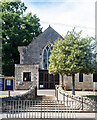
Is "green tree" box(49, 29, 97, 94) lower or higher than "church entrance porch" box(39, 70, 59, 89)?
higher

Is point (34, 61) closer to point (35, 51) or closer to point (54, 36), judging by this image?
point (35, 51)

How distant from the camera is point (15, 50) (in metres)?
39.3

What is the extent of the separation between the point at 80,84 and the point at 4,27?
19.0 m

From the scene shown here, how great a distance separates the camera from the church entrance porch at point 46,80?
3059cm

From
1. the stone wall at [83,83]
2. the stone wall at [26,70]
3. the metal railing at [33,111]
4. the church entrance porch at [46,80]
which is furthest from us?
the church entrance porch at [46,80]

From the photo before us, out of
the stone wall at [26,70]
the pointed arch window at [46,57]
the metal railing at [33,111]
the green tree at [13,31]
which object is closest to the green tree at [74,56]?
the metal railing at [33,111]

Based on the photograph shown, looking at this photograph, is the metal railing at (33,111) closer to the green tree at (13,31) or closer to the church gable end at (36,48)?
the church gable end at (36,48)

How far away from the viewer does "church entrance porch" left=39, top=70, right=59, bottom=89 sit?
3059 cm

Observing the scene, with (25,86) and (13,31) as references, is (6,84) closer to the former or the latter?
(25,86)

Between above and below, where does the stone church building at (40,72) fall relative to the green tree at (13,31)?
below

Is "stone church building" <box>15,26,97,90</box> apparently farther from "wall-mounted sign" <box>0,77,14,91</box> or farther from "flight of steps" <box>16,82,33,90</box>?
"wall-mounted sign" <box>0,77,14,91</box>

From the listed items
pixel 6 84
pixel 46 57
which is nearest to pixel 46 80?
pixel 46 57

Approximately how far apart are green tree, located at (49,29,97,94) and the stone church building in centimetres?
1097

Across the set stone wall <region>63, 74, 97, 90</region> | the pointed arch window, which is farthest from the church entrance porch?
stone wall <region>63, 74, 97, 90</region>
